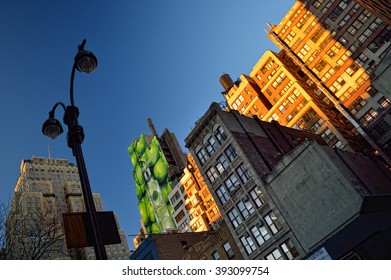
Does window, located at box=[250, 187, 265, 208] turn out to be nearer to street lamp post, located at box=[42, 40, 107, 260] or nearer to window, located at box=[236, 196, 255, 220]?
window, located at box=[236, 196, 255, 220]

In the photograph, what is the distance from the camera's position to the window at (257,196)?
38000 mm

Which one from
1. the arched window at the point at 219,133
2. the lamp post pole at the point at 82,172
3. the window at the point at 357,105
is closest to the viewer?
the lamp post pole at the point at 82,172

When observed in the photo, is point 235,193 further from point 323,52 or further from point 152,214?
point 152,214

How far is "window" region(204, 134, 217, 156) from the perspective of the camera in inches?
1757

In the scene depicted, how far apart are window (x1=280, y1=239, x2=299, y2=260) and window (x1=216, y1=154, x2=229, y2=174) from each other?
11839 mm

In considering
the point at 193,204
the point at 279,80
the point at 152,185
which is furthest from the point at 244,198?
the point at 152,185

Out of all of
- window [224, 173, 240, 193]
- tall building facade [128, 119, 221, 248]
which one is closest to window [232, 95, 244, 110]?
tall building facade [128, 119, 221, 248]

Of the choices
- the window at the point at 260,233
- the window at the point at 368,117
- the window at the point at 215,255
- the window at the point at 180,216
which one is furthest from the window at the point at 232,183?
the window at the point at 180,216

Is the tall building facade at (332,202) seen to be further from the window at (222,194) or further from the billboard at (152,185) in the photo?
the billboard at (152,185)

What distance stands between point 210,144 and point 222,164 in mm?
3737

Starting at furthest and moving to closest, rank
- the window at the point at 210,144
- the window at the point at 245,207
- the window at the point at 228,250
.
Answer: the window at the point at 210,144
the window at the point at 228,250
the window at the point at 245,207

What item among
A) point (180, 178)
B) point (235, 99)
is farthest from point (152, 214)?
point (235, 99)

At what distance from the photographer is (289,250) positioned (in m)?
34.2

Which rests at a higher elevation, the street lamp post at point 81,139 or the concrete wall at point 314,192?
the concrete wall at point 314,192
